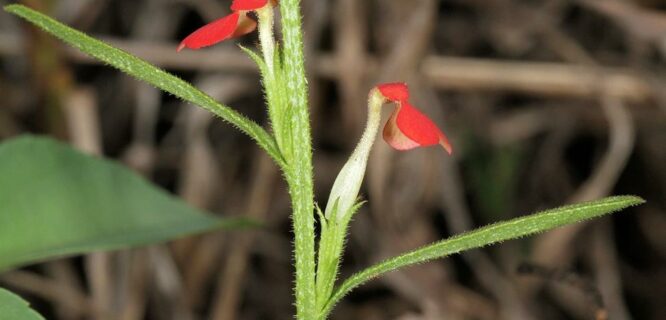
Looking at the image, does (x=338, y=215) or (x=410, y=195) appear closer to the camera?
(x=338, y=215)

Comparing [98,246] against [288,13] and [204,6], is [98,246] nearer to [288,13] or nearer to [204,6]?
[288,13]

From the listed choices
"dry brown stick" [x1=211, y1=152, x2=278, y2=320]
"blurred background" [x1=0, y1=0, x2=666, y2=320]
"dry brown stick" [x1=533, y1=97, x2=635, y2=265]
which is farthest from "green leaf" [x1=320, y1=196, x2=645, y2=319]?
"dry brown stick" [x1=533, y1=97, x2=635, y2=265]

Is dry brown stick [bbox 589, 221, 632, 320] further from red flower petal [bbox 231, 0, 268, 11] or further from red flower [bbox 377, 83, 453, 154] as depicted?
red flower petal [bbox 231, 0, 268, 11]

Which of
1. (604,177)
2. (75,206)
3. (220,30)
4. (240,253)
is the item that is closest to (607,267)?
(604,177)

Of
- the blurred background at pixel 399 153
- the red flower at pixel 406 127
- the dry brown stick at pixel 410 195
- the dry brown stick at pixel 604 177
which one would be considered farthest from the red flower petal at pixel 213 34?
the dry brown stick at pixel 604 177

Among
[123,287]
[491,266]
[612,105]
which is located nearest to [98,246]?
[123,287]

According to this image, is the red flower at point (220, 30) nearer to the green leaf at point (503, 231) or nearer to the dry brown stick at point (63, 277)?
the green leaf at point (503, 231)

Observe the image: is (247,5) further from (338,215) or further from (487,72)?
(487,72)
